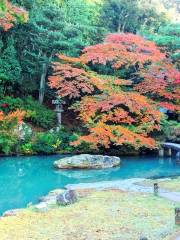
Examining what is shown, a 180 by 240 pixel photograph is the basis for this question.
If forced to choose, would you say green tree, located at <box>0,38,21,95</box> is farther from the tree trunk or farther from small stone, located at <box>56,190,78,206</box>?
small stone, located at <box>56,190,78,206</box>

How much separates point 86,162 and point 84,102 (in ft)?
15.6

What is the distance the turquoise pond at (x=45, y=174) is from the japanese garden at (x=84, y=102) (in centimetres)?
4

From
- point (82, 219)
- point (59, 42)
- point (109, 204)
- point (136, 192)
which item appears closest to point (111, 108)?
point (59, 42)

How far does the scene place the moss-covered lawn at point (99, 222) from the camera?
6.92m

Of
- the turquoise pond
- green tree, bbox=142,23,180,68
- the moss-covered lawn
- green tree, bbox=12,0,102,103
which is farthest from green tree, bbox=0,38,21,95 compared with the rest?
the moss-covered lawn

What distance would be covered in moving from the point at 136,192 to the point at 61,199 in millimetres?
2422

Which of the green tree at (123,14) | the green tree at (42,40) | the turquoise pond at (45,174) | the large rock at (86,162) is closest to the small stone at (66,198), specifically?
the turquoise pond at (45,174)

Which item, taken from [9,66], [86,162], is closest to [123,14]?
[9,66]

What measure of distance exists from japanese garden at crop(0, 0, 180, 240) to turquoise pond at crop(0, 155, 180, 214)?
0.04 m

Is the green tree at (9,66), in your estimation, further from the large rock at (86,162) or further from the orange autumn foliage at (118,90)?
the large rock at (86,162)

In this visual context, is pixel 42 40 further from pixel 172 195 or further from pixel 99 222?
pixel 99 222

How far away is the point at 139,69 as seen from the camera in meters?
23.1

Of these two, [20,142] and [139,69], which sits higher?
[139,69]

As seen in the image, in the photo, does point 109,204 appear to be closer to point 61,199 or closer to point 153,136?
point 61,199
